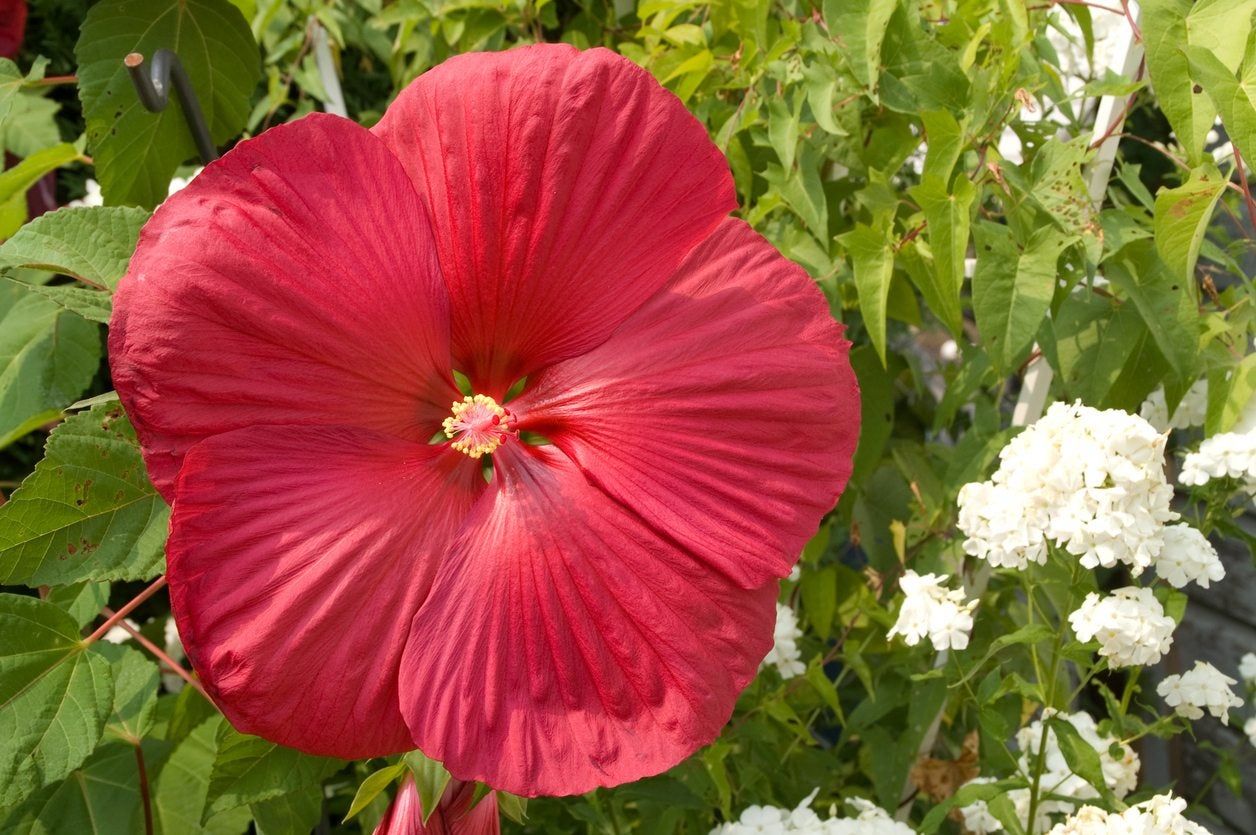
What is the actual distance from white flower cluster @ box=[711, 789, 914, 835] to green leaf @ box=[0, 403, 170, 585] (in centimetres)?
57

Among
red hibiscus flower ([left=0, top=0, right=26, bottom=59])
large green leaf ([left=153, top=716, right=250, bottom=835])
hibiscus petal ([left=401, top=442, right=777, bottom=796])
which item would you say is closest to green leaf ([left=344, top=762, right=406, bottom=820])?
hibiscus petal ([left=401, top=442, right=777, bottom=796])

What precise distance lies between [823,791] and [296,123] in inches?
42.2

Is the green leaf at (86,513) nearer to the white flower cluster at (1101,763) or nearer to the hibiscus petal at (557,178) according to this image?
the hibiscus petal at (557,178)

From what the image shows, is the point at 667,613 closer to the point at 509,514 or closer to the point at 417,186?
the point at 509,514

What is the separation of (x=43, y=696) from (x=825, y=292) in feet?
2.34

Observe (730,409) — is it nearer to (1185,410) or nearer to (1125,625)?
(1125,625)

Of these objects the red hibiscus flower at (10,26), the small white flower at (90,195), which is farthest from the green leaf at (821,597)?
the small white flower at (90,195)

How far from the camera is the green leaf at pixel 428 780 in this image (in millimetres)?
660

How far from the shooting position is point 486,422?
0.68m

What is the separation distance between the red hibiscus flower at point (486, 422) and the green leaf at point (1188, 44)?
343 millimetres

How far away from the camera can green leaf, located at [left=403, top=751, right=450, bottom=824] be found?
0.66m

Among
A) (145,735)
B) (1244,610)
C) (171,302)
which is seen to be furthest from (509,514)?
(1244,610)

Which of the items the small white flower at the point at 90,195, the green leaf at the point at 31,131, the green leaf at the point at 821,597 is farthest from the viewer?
the small white flower at the point at 90,195

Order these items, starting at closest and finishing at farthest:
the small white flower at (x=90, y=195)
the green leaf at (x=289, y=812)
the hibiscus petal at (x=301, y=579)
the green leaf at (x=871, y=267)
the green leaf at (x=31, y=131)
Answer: the hibiscus petal at (x=301, y=579) < the green leaf at (x=289, y=812) < the green leaf at (x=871, y=267) < the green leaf at (x=31, y=131) < the small white flower at (x=90, y=195)
